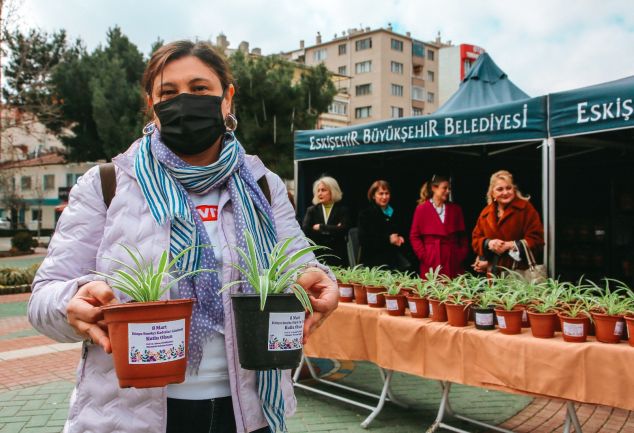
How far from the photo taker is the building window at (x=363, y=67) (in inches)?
2527

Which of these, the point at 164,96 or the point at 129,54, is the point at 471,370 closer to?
the point at 164,96

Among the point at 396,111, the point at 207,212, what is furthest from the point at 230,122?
the point at 396,111

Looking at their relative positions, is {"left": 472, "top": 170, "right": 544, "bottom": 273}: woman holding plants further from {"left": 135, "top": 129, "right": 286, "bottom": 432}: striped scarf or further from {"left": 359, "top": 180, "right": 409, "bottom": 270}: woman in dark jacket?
{"left": 135, "top": 129, "right": 286, "bottom": 432}: striped scarf

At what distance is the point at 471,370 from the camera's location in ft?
11.3

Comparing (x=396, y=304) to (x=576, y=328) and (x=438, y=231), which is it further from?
(x=438, y=231)

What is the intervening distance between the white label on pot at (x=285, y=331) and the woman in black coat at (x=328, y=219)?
16.7 feet

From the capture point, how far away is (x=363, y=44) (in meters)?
64.9

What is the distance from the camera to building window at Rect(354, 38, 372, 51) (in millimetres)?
64188

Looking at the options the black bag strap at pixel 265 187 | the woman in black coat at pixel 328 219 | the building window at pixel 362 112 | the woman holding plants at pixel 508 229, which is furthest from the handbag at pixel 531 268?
the building window at pixel 362 112

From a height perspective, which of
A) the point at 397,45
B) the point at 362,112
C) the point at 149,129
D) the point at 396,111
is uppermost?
the point at 397,45

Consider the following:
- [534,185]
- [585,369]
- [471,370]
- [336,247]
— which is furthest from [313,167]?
[585,369]

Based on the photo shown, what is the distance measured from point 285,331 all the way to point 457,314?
2354mm

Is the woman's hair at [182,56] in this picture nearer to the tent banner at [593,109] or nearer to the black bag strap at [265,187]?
the black bag strap at [265,187]

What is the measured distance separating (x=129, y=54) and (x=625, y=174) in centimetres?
2210
